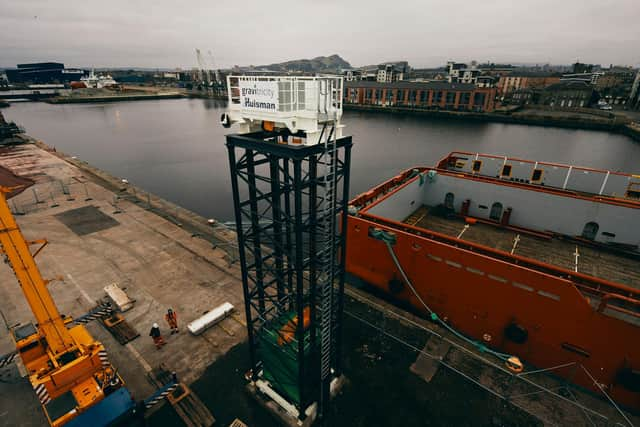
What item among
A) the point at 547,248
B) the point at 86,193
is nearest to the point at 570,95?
the point at 547,248

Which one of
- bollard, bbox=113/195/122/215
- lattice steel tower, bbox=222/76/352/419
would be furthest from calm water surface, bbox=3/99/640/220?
lattice steel tower, bbox=222/76/352/419

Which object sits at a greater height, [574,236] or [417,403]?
[574,236]

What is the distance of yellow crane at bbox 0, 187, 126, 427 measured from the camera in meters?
9.48

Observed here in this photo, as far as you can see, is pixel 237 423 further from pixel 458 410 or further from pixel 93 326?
pixel 93 326

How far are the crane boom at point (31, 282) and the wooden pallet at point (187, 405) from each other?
3674 millimetres

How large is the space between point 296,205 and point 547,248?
18090 millimetres

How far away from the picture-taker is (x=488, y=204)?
851 inches

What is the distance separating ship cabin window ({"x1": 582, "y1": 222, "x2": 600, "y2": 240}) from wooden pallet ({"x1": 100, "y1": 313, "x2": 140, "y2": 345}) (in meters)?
25.9

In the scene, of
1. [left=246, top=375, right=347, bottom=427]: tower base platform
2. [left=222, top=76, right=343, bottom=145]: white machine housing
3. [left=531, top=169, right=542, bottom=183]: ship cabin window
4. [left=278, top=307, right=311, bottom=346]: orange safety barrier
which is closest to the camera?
[left=222, top=76, right=343, bottom=145]: white machine housing

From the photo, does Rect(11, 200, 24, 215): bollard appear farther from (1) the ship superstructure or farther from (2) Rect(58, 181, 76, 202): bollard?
(1) the ship superstructure

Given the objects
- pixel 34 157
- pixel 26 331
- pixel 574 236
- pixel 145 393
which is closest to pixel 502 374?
pixel 574 236

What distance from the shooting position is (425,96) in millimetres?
105688

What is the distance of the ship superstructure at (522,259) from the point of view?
37.1 ft

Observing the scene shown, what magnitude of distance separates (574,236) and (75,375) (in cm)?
2630
